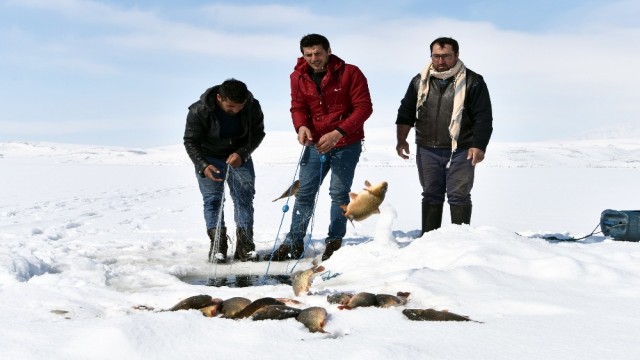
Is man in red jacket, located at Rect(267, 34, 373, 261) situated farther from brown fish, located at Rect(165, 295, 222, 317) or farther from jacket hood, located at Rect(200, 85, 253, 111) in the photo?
brown fish, located at Rect(165, 295, 222, 317)

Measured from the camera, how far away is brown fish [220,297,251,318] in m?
2.90

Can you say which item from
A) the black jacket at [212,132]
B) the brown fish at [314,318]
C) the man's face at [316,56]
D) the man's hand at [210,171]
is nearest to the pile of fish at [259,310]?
the brown fish at [314,318]

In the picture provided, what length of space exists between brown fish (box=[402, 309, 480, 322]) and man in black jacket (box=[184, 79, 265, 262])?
2990 mm

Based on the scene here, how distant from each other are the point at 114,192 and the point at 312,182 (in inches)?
428

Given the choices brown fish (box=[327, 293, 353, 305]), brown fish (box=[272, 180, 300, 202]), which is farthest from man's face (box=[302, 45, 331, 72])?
brown fish (box=[327, 293, 353, 305])

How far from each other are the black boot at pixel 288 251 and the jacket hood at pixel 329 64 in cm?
175

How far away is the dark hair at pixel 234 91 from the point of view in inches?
201

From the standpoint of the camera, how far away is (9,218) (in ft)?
30.4

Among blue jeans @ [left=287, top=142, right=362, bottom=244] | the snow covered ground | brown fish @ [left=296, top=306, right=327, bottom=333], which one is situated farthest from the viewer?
blue jeans @ [left=287, top=142, right=362, bottom=244]

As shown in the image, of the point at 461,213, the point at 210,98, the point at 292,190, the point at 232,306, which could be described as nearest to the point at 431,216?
the point at 461,213

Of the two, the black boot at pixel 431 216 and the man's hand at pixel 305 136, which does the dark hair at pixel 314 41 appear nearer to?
the man's hand at pixel 305 136

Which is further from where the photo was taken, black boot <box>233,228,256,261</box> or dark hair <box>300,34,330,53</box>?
black boot <box>233,228,256,261</box>

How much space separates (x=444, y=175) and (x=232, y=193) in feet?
7.20

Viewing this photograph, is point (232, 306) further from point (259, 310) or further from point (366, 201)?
point (366, 201)
